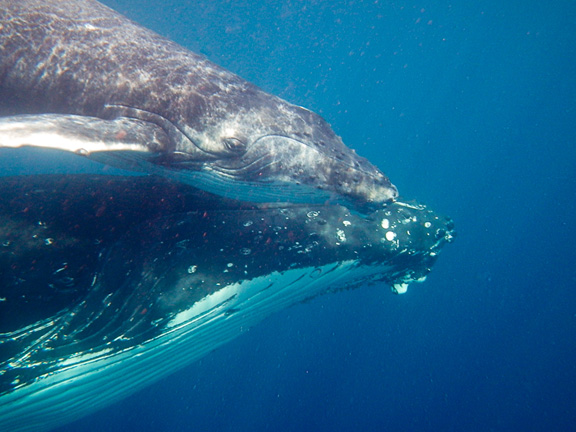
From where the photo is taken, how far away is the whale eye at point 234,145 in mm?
4234

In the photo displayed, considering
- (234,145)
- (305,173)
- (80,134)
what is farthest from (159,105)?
Result: (305,173)

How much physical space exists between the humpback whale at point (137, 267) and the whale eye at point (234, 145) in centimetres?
101

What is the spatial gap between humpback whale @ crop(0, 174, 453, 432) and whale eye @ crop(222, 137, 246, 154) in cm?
101

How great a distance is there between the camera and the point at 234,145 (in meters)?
4.25

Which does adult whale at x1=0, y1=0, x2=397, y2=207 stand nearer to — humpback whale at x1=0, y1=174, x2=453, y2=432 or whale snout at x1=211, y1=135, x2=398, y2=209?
whale snout at x1=211, y1=135, x2=398, y2=209

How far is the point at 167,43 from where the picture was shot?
5055 millimetres

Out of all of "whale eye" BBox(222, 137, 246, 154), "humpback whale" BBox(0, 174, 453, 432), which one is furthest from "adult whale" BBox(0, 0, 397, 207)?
"humpback whale" BBox(0, 174, 453, 432)

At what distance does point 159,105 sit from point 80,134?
146cm

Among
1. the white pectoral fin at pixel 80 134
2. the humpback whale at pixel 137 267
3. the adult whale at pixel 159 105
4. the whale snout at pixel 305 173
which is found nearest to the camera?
the white pectoral fin at pixel 80 134

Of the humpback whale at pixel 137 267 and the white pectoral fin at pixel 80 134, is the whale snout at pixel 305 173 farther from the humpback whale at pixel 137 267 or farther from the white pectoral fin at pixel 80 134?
the white pectoral fin at pixel 80 134

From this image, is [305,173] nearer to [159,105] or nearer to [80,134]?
[159,105]

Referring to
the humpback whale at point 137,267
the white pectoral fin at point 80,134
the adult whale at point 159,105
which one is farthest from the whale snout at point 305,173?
the white pectoral fin at point 80,134

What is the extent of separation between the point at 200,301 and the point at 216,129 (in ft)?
8.73

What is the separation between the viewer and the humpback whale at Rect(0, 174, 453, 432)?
3.62 m
